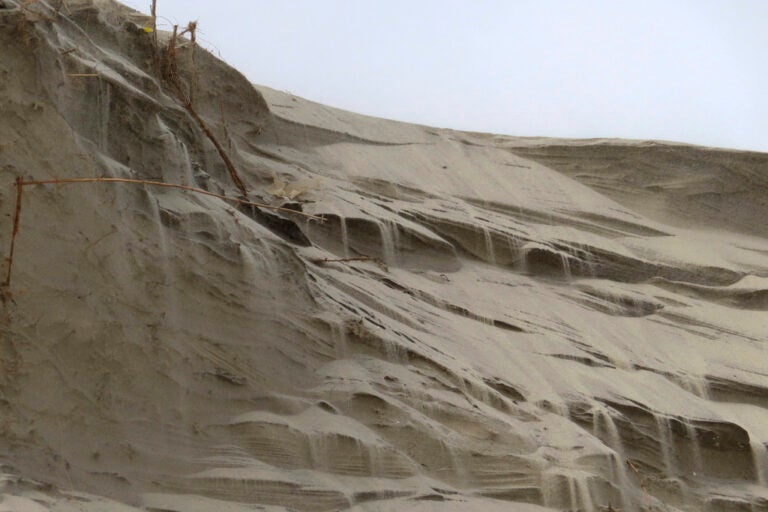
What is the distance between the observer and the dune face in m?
6.00

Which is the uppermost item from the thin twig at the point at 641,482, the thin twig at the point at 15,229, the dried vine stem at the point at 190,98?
the dried vine stem at the point at 190,98

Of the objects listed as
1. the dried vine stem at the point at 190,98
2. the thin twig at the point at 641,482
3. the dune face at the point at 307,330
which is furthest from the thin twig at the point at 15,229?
the thin twig at the point at 641,482

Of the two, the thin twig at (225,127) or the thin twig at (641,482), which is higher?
the thin twig at (225,127)

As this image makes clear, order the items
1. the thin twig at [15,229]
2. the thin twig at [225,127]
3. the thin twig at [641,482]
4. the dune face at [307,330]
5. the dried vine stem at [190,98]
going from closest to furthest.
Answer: the thin twig at [15,229], the dune face at [307,330], the thin twig at [641,482], the dried vine stem at [190,98], the thin twig at [225,127]

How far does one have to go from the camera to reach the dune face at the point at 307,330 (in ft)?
19.7

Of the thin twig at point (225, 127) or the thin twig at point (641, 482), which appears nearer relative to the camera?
the thin twig at point (641, 482)

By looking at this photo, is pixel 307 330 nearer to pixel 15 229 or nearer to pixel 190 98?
pixel 15 229

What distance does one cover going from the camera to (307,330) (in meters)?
7.20

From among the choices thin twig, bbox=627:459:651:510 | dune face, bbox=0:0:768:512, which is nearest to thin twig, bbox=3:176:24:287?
dune face, bbox=0:0:768:512

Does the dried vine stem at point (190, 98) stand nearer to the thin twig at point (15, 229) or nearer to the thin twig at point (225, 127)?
the thin twig at point (225, 127)

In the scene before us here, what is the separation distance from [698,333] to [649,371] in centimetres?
112

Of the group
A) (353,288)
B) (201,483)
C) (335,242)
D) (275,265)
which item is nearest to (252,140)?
(335,242)

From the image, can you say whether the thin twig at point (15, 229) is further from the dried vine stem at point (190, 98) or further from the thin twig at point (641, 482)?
the thin twig at point (641, 482)

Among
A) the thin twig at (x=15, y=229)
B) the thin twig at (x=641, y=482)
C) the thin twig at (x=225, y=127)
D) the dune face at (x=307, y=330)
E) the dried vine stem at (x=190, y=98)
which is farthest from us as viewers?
the thin twig at (x=225, y=127)
